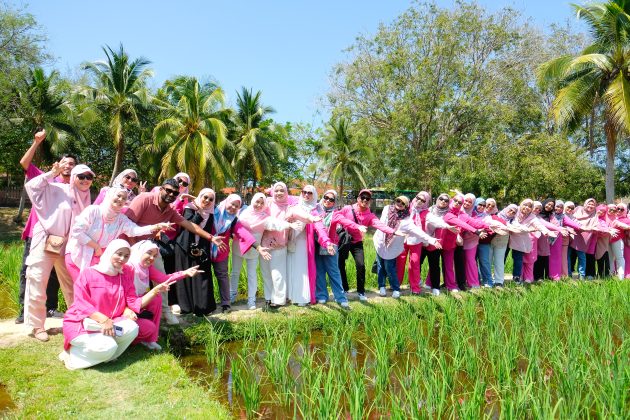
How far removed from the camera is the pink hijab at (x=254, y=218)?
16.4 feet

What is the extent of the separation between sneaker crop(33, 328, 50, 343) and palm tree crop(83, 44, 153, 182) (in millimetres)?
15351

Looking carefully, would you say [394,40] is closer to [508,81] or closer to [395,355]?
[508,81]

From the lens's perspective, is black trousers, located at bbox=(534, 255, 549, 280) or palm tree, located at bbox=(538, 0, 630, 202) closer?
black trousers, located at bbox=(534, 255, 549, 280)

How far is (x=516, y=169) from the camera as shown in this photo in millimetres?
14594

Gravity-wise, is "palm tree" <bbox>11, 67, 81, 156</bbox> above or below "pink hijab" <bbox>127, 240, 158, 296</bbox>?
above

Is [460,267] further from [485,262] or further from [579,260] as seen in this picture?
[579,260]

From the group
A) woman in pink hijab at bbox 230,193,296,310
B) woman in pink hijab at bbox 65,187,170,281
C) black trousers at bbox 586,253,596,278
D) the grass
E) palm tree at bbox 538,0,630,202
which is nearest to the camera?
the grass

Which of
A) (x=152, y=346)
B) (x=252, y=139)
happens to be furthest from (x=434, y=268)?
(x=252, y=139)

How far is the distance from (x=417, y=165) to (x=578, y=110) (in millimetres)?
4767

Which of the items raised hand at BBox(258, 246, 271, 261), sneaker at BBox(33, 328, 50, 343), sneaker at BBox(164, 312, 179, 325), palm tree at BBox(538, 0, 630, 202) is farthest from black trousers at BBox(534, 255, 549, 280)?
sneaker at BBox(33, 328, 50, 343)

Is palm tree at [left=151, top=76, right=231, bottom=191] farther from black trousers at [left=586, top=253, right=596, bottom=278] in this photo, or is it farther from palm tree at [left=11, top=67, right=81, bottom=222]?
black trousers at [left=586, top=253, right=596, bottom=278]

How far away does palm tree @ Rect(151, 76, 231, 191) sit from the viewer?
1798 centimetres

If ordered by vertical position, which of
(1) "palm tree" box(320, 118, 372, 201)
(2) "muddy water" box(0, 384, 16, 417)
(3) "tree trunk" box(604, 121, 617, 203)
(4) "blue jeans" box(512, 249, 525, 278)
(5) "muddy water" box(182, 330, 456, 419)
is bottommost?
(5) "muddy water" box(182, 330, 456, 419)

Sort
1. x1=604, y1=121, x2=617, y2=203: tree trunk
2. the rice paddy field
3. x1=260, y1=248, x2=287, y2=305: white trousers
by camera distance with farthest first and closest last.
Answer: x1=604, y1=121, x2=617, y2=203: tree trunk → x1=260, y1=248, x2=287, y2=305: white trousers → the rice paddy field
